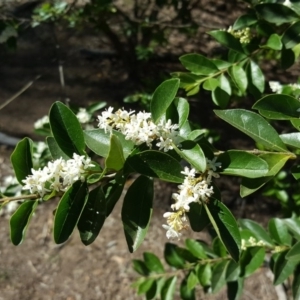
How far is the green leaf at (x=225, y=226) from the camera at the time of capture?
78 centimetres

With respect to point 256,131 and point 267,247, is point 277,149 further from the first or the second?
point 267,247

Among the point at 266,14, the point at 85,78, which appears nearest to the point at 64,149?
the point at 266,14

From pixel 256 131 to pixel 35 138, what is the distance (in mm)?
2368

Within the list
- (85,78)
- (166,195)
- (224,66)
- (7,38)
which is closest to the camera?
(224,66)

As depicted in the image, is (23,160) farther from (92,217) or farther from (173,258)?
(173,258)

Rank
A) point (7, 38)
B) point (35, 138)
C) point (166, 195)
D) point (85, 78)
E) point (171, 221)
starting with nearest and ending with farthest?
point (171, 221)
point (7, 38)
point (166, 195)
point (35, 138)
point (85, 78)

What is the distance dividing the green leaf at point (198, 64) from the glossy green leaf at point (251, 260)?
0.49 meters

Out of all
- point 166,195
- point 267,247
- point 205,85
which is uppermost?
point 205,85

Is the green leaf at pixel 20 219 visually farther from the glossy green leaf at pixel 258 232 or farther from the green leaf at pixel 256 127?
the glossy green leaf at pixel 258 232

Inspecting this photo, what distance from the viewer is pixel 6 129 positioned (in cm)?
323

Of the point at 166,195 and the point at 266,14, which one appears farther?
the point at 166,195

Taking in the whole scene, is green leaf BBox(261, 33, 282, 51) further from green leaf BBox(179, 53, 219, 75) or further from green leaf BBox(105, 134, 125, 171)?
green leaf BBox(105, 134, 125, 171)

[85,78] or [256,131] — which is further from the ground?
[256,131]

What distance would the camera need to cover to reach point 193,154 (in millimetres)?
795
